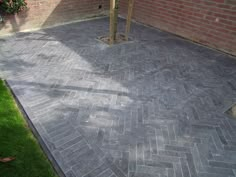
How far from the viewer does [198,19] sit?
7305 millimetres

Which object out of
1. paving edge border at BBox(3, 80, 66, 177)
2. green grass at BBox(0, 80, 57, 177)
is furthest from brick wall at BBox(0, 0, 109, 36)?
green grass at BBox(0, 80, 57, 177)

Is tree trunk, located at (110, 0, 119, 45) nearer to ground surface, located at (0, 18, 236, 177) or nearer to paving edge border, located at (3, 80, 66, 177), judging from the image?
ground surface, located at (0, 18, 236, 177)

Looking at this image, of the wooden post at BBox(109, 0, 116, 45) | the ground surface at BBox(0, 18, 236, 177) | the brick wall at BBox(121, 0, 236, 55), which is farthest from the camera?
the brick wall at BBox(121, 0, 236, 55)

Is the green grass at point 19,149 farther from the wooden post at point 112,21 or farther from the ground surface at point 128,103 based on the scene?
the wooden post at point 112,21

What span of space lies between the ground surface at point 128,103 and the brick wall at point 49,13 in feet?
2.36

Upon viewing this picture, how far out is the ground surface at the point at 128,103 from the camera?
10.8ft

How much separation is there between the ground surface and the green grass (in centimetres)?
19

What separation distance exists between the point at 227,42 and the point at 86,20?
18.0ft

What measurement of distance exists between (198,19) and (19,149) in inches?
250

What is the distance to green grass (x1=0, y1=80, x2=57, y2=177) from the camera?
3025mm

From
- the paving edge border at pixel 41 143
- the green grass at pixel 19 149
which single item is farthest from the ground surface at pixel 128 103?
the green grass at pixel 19 149

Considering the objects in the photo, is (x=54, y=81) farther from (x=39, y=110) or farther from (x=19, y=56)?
(x=19, y=56)

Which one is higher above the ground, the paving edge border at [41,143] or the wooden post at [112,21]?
the wooden post at [112,21]

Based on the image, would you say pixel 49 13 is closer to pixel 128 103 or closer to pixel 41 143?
pixel 128 103
